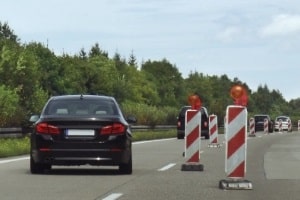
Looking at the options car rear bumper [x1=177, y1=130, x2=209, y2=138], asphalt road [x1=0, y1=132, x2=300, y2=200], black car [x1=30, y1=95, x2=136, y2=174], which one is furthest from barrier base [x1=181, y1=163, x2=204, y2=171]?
car rear bumper [x1=177, y1=130, x2=209, y2=138]

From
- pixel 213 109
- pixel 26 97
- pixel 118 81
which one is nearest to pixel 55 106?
pixel 26 97

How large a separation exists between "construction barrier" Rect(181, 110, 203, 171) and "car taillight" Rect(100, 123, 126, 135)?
2.19 metres

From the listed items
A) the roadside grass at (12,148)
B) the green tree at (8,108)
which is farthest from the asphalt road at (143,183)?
the green tree at (8,108)

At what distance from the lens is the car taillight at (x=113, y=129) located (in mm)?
14711

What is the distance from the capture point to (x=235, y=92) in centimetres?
1259

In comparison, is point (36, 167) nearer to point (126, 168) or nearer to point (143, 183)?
point (126, 168)

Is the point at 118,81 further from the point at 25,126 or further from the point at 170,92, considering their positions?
the point at 25,126

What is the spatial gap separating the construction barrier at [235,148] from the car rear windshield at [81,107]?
322cm

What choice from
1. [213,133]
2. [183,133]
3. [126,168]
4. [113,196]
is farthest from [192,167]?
[183,133]

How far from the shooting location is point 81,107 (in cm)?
1559

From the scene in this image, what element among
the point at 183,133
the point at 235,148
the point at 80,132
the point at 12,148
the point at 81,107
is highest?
the point at 81,107

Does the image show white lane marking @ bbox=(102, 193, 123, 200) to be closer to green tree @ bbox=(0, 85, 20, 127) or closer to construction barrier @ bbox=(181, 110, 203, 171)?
construction barrier @ bbox=(181, 110, 203, 171)

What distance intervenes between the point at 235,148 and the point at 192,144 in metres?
3.83

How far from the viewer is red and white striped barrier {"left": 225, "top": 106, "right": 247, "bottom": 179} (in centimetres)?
1261
